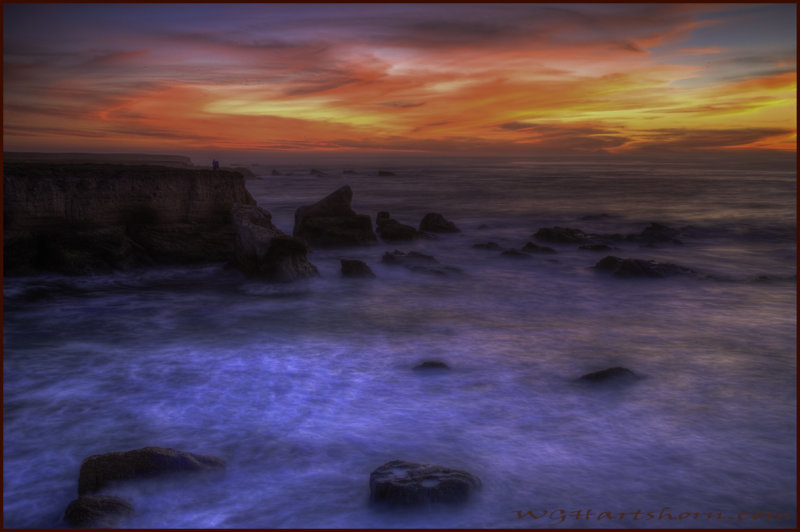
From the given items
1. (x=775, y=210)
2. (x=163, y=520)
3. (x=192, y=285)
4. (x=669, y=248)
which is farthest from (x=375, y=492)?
(x=775, y=210)

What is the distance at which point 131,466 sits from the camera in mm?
4586

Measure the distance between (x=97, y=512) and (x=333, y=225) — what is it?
43.2 feet

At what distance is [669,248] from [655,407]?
13.8 metres

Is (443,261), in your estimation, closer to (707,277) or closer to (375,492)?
(707,277)

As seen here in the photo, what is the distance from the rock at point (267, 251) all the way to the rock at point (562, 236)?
364 inches

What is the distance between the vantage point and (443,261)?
51.2ft

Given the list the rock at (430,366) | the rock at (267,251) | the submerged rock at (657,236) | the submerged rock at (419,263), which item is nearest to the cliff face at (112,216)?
the rock at (267,251)

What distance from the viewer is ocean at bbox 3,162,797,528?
15.0ft

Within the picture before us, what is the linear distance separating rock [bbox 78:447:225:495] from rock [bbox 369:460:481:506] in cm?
156

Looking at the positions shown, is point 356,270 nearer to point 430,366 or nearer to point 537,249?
point 430,366

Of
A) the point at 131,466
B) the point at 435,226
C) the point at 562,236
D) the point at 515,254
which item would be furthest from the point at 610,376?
the point at 435,226

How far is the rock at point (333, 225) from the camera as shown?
16656 millimetres

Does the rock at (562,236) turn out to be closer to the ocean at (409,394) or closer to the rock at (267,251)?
the ocean at (409,394)

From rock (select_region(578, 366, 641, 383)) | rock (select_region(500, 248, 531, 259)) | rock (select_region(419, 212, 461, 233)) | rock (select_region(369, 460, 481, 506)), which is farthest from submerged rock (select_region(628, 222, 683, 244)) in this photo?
rock (select_region(369, 460, 481, 506))
